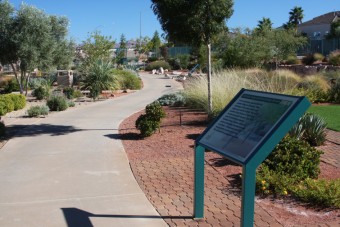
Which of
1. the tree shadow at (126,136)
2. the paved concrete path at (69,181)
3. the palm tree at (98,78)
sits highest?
the palm tree at (98,78)

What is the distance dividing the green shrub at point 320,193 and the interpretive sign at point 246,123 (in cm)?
178

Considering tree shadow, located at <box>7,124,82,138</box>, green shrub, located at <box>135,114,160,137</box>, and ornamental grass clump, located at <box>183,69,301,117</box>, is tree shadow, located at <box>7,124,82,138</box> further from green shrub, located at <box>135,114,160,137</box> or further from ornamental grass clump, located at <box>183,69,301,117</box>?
ornamental grass clump, located at <box>183,69,301,117</box>

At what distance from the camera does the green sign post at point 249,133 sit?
428 cm

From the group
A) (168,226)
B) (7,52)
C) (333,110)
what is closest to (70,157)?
(168,226)

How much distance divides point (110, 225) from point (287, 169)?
119 inches

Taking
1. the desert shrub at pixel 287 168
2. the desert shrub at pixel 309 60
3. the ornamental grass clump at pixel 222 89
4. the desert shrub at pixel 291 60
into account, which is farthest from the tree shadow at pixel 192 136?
the desert shrub at pixel 309 60

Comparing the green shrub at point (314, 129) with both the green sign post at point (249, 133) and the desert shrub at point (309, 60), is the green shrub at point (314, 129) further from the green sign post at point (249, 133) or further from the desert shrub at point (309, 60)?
the desert shrub at point (309, 60)

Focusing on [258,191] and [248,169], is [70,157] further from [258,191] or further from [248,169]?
[248,169]

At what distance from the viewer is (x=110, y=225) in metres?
5.44

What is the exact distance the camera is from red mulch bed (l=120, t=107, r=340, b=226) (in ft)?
18.3

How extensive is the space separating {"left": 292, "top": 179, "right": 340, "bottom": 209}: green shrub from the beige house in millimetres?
61758

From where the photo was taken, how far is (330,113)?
14.5 meters

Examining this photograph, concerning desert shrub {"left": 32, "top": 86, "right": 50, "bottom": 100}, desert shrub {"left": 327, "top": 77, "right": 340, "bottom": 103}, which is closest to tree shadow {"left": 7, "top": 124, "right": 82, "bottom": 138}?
desert shrub {"left": 32, "top": 86, "right": 50, "bottom": 100}

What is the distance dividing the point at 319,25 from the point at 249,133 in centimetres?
6727
